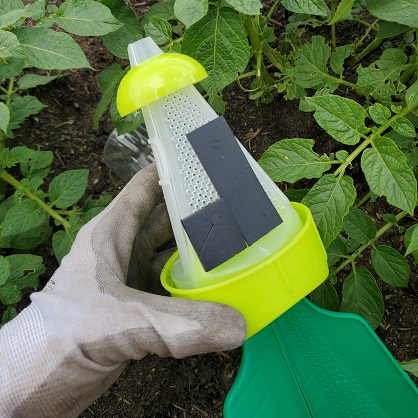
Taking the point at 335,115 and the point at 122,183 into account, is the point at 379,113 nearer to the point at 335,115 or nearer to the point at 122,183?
the point at 335,115

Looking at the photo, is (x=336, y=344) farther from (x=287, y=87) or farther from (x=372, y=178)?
(x=287, y=87)

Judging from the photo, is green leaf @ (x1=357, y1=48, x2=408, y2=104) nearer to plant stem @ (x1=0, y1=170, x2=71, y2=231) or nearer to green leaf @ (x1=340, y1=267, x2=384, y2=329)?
green leaf @ (x1=340, y1=267, x2=384, y2=329)

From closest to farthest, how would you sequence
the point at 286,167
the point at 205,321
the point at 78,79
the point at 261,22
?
the point at 205,321
the point at 286,167
the point at 261,22
the point at 78,79

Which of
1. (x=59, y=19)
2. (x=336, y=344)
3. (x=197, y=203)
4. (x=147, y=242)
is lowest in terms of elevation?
(x=336, y=344)

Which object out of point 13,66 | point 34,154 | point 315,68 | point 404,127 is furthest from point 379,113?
Result: point 34,154

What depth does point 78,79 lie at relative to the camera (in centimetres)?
162

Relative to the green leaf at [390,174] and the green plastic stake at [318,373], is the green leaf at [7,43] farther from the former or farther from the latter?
the green plastic stake at [318,373]

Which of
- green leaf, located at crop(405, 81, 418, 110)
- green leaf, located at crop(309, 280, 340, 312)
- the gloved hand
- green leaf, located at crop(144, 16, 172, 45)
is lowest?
green leaf, located at crop(309, 280, 340, 312)

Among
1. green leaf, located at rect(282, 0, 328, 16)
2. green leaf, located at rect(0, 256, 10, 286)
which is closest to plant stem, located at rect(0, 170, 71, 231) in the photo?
green leaf, located at rect(0, 256, 10, 286)

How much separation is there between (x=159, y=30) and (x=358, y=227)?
0.58m

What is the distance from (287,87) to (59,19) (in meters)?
0.62

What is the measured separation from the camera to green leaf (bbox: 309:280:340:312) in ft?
3.90

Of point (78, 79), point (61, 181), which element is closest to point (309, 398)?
point (61, 181)

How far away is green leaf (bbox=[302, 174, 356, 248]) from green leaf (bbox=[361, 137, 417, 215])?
0.05 m
